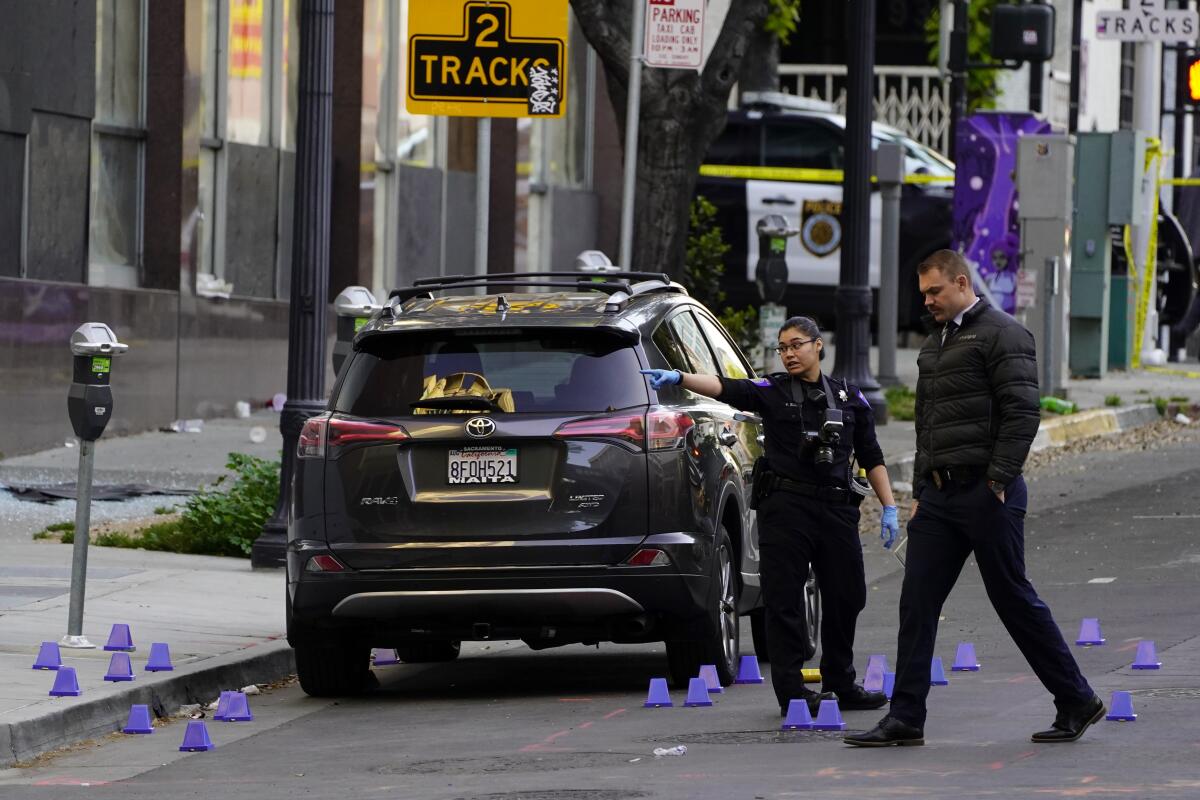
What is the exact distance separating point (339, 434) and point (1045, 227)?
16.9 m

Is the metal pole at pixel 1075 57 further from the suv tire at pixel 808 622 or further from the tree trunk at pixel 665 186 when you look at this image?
the suv tire at pixel 808 622

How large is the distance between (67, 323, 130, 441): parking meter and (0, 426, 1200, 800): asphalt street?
1374 millimetres

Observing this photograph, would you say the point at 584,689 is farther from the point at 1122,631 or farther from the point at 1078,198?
the point at 1078,198

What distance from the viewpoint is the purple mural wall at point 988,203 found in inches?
1043

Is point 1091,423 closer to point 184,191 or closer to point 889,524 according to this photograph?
point 184,191

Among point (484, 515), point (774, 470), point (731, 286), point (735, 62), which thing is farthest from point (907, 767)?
point (731, 286)

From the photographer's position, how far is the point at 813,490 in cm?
969

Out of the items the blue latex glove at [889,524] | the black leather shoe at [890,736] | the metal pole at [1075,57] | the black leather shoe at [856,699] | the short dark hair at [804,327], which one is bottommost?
the black leather shoe at [856,699]

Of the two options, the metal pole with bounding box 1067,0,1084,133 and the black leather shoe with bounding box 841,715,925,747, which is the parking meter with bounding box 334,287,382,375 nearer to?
the black leather shoe with bounding box 841,715,925,747

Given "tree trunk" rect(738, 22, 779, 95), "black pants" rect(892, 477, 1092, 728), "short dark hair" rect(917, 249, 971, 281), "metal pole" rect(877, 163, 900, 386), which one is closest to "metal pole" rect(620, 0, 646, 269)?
"short dark hair" rect(917, 249, 971, 281)

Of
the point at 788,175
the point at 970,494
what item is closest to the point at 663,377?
the point at 970,494

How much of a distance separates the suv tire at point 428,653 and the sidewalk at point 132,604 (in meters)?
0.60

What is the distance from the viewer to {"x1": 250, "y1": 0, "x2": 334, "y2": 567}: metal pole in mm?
14125

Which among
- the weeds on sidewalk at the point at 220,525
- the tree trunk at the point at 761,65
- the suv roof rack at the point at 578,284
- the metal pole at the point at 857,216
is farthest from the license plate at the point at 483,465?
the tree trunk at the point at 761,65
